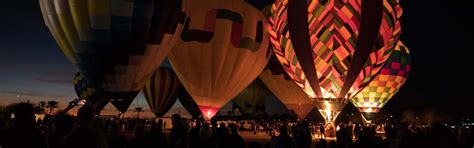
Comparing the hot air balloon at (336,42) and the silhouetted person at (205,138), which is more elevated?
the hot air balloon at (336,42)

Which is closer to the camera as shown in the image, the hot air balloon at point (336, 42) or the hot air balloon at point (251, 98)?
the hot air balloon at point (336, 42)

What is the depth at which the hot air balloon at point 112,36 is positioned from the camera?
12.0 meters

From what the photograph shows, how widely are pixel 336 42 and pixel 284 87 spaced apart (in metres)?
7.62

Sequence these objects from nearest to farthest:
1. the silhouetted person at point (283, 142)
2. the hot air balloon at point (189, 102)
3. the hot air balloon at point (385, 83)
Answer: the silhouetted person at point (283, 142)
the hot air balloon at point (385, 83)
the hot air balloon at point (189, 102)

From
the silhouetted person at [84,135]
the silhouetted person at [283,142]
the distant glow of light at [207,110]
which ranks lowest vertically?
the silhouetted person at [283,142]

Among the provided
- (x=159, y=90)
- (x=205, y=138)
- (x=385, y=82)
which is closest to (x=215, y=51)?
(x=205, y=138)

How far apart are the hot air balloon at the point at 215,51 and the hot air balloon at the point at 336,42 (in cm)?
172

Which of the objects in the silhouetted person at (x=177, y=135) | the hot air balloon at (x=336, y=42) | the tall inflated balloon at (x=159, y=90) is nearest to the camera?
the silhouetted person at (x=177, y=135)

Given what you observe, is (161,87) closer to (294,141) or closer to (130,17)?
(130,17)

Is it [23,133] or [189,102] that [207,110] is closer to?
[23,133]

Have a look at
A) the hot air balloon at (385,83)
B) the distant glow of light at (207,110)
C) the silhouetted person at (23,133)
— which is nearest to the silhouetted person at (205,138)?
the silhouetted person at (23,133)

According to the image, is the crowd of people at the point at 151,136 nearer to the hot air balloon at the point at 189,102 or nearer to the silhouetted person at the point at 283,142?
the silhouetted person at the point at 283,142

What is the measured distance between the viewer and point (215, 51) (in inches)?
654

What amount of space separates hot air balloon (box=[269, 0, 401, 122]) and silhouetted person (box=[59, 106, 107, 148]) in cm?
1434
